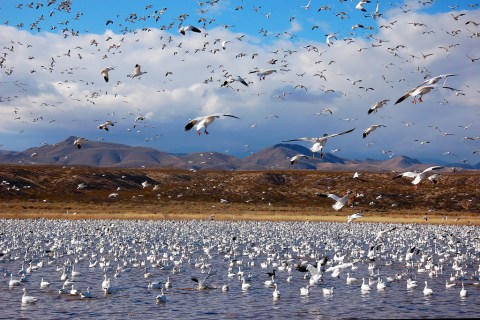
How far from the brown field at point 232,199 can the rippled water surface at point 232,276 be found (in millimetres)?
23467

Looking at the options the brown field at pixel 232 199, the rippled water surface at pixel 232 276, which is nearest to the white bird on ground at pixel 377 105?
the rippled water surface at pixel 232 276

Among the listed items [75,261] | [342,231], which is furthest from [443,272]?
[342,231]

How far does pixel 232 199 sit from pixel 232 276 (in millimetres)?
64448

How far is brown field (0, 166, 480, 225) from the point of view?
70500 millimetres

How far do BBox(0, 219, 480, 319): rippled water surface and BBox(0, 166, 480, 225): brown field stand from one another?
2347 centimetres

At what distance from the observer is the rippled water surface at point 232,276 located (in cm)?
1902

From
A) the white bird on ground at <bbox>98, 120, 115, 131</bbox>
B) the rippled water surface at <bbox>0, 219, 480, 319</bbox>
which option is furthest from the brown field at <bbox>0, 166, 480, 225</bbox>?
the white bird on ground at <bbox>98, 120, 115, 131</bbox>

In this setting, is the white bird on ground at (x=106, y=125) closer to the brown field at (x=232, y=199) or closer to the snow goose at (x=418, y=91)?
the snow goose at (x=418, y=91)

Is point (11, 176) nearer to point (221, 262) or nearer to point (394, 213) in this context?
point (394, 213)

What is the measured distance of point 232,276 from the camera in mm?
25875

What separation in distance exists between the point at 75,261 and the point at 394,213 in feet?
177

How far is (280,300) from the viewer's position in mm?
20844

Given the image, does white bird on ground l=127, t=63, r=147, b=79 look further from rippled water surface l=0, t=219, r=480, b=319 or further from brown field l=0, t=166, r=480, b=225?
brown field l=0, t=166, r=480, b=225

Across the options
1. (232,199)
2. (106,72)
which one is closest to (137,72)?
(106,72)
